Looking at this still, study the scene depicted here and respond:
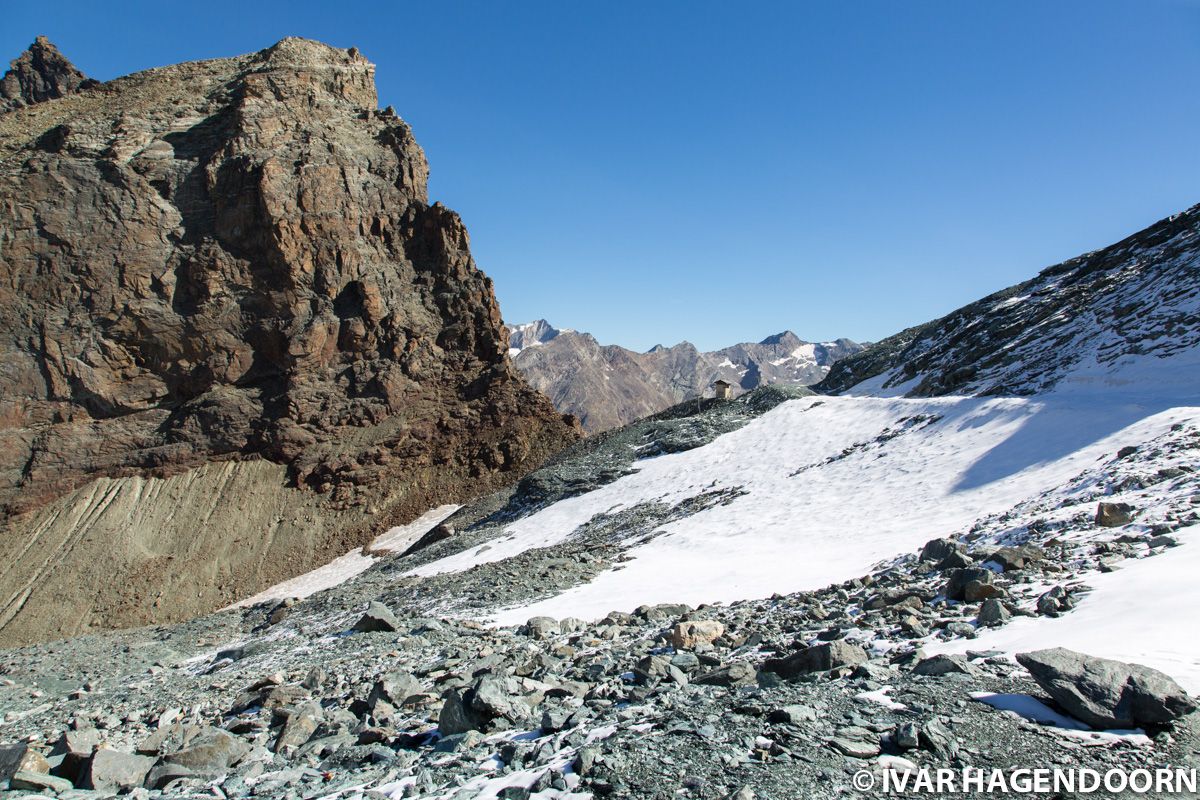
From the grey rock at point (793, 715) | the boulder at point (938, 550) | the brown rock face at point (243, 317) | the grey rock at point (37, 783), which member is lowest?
the boulder at point (938, 550)

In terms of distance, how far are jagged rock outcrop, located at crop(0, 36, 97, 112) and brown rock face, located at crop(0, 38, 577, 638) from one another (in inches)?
2070

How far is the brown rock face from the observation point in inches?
1681

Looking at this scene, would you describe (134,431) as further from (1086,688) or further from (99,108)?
(1086,688)

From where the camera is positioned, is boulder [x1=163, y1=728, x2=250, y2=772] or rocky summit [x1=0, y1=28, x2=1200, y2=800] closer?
rocky summit [x1=0, y1=28, x2=1200, y2=800]

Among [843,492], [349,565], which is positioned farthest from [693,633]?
[349,565]

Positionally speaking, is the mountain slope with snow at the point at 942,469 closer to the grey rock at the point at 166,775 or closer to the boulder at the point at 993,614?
the boulder at the point at 993,614

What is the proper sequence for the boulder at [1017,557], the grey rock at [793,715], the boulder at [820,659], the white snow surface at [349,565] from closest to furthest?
the grey rock at [793,715]
the boulder at [820,659]
the boulder at [1017,557]
the white snow surface at [349,565]

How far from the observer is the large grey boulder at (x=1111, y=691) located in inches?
173

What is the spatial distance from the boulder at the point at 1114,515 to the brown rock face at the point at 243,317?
38462 mm

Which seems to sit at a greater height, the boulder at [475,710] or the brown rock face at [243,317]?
the brown rock face at [243,317]

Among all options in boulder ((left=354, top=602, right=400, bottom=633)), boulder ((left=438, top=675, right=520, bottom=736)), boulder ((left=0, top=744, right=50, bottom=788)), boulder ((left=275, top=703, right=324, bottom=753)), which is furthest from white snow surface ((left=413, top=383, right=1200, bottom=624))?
boulder ((left=0, top=744, right=50, bottom=788))

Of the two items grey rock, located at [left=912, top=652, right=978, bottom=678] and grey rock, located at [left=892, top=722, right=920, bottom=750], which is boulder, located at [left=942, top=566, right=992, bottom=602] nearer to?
grey rock, located at [left=912, top=652, right=978, bottom=678]

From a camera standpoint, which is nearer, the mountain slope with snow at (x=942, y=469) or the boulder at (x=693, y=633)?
the boulder at (x=693, y=633)

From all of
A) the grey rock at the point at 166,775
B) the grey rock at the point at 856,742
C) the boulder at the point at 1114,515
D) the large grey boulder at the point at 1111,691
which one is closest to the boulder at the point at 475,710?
the grey rock at the point at 166,775
